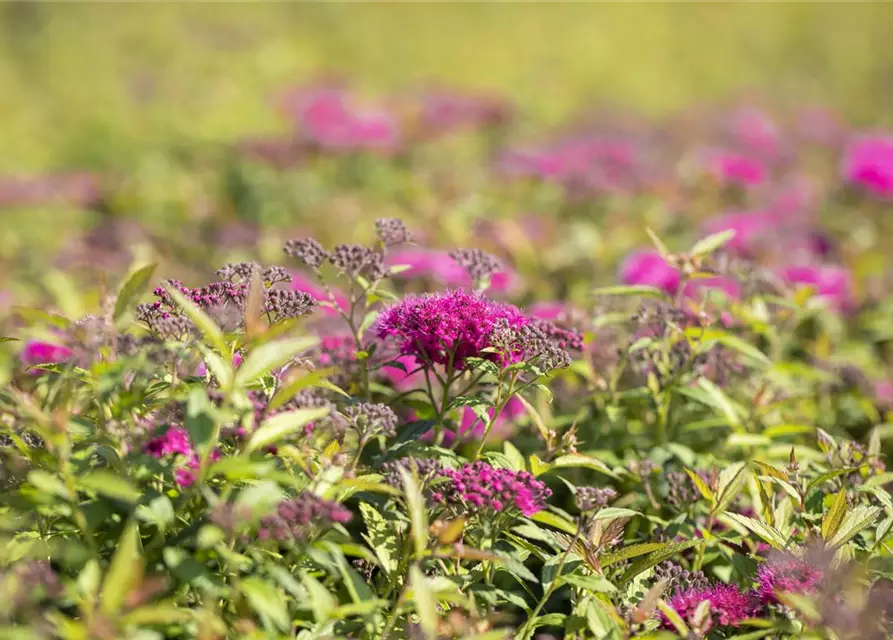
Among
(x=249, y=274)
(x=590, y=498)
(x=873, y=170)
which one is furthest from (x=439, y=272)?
(x=873, y=170)

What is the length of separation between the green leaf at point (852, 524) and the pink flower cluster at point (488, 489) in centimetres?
56

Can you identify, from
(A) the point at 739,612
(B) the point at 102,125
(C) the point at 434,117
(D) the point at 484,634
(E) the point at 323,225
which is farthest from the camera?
(B) the point at 102,125

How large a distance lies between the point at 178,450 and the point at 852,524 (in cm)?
117

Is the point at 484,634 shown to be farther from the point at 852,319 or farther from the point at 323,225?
the point at 323,225

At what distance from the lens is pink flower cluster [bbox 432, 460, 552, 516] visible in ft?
4.39

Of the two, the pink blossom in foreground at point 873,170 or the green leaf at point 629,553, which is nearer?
the green leaf at point 629,553

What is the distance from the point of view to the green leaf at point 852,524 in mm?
1509

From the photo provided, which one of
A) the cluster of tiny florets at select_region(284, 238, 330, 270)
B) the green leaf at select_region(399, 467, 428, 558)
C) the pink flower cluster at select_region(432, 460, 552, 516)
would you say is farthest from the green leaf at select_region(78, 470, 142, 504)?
the cluster of tiny florets at select_region(284, 238, 330, 270)

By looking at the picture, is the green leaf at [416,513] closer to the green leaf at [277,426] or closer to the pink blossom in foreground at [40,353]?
the green leaf at [277,426]

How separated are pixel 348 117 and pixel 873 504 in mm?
4046

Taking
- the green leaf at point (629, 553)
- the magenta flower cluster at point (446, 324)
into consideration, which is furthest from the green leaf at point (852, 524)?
the magenta flower cluster at point (446, 324)

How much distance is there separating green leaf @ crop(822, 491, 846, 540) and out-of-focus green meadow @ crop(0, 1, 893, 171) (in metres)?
5.58

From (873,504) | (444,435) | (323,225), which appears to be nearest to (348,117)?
(323,225)

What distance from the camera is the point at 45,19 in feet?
30.2
